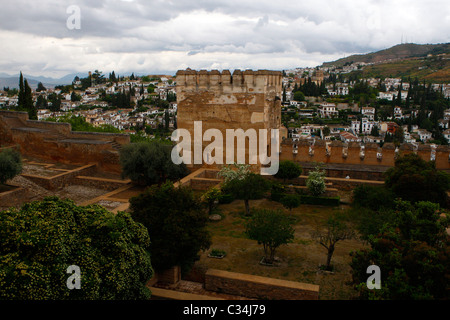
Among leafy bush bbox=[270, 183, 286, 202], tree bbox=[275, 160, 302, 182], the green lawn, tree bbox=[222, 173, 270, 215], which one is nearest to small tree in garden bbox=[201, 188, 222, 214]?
tree bbox=[222, 173, 270, 215]

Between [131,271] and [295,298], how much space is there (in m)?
3.12

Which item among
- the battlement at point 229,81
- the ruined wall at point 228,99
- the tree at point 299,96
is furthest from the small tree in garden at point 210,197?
the tree at point 299,96

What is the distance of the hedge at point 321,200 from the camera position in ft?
39.4

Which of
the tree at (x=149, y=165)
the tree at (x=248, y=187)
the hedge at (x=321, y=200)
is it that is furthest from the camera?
the tree at (x=149, y=165)

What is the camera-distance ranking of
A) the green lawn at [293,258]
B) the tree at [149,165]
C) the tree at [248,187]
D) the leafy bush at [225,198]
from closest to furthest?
the green lawn at [293,258] → the tree at [248,187] → the leafy bush at [225,198] → the tree at [149,165]

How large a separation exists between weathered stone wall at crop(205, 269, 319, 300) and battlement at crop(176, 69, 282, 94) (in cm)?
753

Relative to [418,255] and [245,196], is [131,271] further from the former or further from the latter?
[245,196]

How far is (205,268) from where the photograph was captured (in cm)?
851

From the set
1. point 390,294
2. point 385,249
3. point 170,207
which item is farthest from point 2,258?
point 385,249

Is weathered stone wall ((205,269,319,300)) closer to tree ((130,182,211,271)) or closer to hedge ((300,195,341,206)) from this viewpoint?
tree ((130,182,211,271))

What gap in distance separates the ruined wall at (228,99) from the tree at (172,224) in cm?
587

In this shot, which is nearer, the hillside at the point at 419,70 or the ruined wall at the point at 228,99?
the ruined wall at the point at 228,99

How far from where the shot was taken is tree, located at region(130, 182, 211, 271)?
7605mm

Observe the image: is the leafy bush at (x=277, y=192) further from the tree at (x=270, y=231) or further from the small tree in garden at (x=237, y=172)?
the tree at (x=270, y=231)
